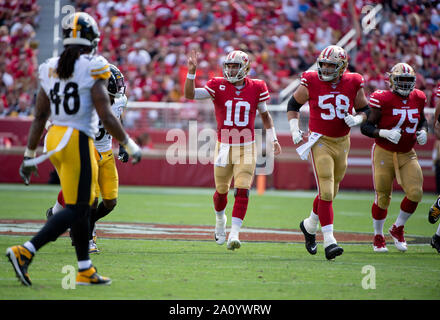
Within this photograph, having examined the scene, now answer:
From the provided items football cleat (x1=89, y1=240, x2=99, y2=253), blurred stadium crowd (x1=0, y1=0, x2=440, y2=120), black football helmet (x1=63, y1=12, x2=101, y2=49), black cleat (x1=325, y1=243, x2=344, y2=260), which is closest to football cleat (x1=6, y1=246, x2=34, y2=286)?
black football helmet (x1=63, y1=12, x2=101, y2=49)

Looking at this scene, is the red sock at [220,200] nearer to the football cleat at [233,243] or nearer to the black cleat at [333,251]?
the football cleat at [233,243]

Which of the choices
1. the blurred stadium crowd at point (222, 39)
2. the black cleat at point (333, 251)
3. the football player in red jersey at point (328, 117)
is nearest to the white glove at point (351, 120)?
the football player in red jersey at point (328, 117)

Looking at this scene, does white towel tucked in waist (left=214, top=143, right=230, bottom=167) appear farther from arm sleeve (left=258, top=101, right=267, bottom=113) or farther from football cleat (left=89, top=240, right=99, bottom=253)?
football cleat (left=89, top=240, right=99, bottom=253)

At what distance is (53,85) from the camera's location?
16.8ft

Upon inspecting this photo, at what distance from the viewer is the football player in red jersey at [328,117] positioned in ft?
23.0

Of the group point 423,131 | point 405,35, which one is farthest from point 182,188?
point 423,131

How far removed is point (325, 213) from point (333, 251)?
1.47 feet

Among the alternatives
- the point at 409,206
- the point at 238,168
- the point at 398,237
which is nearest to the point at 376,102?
the point at 409,206

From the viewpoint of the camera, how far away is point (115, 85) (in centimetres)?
722

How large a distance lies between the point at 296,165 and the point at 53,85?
40.6ft

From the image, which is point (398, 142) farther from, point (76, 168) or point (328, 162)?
point (76, 168)

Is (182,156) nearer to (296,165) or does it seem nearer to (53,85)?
(296,165)

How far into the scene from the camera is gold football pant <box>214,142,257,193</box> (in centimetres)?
741
